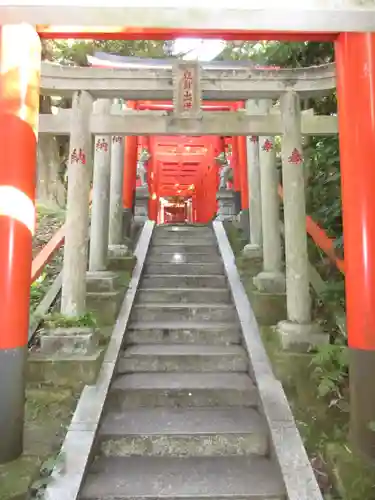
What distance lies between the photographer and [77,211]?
16.4ft

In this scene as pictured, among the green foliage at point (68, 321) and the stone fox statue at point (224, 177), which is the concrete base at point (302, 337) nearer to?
the green foliage at point (68, 321)

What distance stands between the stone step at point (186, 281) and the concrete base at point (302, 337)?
206 centimetres

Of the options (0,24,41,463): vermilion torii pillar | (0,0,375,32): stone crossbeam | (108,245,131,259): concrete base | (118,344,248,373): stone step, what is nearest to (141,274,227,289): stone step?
(108,245,131,259): concrete base

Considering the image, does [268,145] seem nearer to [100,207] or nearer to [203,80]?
[203,80]

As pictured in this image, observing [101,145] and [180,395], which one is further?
[101,145]

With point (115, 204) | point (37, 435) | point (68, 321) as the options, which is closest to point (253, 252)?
point (115, 204)

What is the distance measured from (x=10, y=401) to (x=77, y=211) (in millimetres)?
2305

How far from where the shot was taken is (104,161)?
6449mm

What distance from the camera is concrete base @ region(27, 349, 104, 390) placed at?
4.31m

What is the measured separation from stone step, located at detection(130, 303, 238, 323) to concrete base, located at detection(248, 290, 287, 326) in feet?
1.34

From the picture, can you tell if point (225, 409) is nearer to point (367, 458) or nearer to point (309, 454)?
point (309, 454)

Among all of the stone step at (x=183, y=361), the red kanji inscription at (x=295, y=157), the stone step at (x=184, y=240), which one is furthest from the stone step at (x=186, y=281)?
the red kanji inscription at (x=295, y=157)

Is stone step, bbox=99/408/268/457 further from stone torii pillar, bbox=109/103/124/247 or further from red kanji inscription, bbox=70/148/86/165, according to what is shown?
stone torii pillar, bbox=109/103/124/247

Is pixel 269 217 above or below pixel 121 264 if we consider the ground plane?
above
